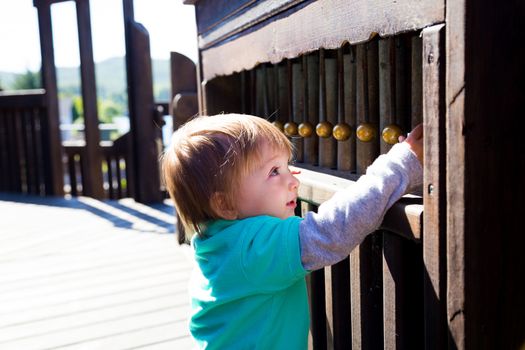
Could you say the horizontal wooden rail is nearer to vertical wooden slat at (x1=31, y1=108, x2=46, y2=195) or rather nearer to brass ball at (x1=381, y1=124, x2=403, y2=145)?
brass ball at (x1=381, y1=124, x2=403, y2=145)

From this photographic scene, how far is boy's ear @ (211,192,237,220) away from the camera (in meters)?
1.37

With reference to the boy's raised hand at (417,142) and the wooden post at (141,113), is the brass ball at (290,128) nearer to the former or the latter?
the boy's raised hand at (417,142)

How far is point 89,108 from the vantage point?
6402 millimetres

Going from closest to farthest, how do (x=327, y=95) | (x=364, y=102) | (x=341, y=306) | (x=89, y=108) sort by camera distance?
1. (x=364, y=102)
2. (x=341, y=306)
3. (x=327, y=95)
4. (x=89, y=108)

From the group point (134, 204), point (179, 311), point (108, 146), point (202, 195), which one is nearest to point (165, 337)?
point (179, 311)

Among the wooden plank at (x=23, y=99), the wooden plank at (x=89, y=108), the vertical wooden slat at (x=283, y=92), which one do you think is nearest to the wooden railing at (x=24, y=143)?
the wooden plank at (x=23, y=99)

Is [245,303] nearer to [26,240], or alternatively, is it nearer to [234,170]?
[234,170]

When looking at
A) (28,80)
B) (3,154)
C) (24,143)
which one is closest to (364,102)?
(24,143)

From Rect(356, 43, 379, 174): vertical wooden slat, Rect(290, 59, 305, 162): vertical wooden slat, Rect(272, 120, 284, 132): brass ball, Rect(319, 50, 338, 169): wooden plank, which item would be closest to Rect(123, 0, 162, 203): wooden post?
Rect(272, 120, 284, 132): brass ball

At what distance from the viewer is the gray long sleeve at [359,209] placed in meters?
1.23

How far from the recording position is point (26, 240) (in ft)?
14.8

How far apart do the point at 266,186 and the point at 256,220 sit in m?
0.08

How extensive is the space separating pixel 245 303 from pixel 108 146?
583cm
